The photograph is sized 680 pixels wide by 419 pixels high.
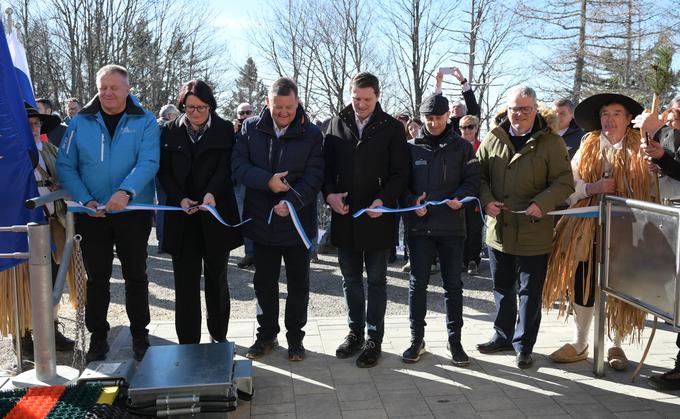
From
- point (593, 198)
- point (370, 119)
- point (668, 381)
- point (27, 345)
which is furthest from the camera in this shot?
point (27, 345)

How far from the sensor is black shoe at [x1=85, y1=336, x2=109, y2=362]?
14.7 feet

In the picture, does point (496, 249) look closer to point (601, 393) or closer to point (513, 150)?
point (513, 150)

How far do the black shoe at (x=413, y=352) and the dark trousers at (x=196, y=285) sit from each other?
149 centimetres

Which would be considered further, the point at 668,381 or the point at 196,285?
the point at 196,285

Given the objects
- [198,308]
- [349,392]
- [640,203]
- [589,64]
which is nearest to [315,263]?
[198,308]

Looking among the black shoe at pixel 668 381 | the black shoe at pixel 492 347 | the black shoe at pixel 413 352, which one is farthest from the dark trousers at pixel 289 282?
the black shoe at pixel 668 381

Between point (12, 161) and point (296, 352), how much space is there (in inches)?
99.1

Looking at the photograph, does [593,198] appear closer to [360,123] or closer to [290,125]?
[360,123]

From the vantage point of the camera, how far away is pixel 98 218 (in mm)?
4262

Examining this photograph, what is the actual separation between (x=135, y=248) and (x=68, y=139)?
3.17 feet

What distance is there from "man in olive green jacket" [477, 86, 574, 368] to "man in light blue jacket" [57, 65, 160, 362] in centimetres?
267

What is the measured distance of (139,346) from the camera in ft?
15.1

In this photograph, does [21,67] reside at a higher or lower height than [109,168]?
higher

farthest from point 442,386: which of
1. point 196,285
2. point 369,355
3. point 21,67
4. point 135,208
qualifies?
point 21,67
